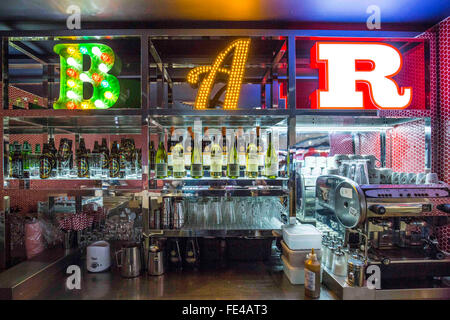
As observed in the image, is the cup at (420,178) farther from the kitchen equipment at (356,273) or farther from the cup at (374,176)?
the kitchen equipment at (356,273)

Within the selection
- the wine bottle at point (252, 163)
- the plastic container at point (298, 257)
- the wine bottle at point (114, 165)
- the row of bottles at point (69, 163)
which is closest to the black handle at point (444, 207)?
the plastic container at point (298, 257)

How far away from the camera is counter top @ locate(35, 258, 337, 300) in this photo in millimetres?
1631

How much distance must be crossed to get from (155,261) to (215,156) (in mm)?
938

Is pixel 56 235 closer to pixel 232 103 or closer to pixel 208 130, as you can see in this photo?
pixel 208 130

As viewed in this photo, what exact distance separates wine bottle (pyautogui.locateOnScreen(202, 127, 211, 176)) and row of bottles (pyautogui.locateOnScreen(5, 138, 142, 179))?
0.59 meters

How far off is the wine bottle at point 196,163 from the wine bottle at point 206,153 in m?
0.04

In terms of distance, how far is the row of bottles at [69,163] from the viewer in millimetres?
2150

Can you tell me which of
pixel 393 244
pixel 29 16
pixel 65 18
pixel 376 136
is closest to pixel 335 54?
pixel 376 136

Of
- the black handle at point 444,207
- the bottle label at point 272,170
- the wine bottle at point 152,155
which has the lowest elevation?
the black handle at point 444,207

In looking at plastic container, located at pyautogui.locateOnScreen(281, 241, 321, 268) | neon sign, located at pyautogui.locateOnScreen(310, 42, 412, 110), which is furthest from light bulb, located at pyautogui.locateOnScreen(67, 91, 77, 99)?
plastic container, located at pyautogui.locateOnScreen(281, 241, 321, 268)

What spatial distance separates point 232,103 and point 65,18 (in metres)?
1.55

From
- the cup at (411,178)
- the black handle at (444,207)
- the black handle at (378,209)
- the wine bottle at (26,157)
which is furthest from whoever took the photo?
the wine bottle at (26,157)

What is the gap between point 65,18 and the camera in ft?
6.72
